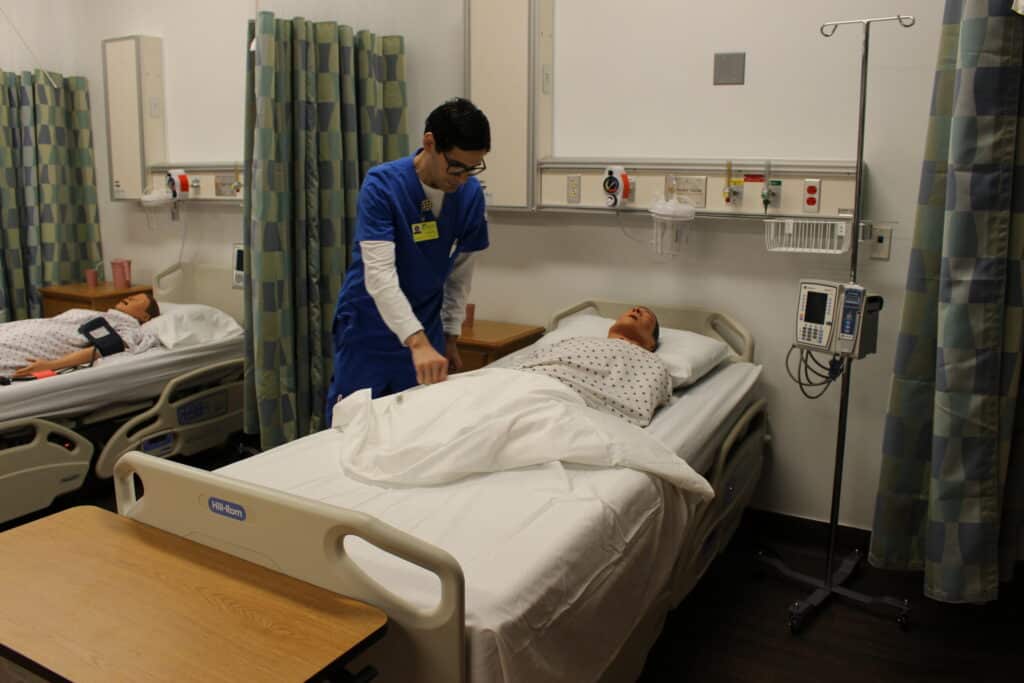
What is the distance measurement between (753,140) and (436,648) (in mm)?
2428

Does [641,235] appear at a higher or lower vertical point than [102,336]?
higher

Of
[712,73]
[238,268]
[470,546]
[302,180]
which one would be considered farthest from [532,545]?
[238,268]

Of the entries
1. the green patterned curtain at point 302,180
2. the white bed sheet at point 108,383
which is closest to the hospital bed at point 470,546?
the green patterned curtain at point 302,180

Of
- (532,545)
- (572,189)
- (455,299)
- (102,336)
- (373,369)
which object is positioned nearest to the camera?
(532,545)

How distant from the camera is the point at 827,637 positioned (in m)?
2.58

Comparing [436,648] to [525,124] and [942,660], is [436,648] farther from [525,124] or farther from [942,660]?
[525,124]

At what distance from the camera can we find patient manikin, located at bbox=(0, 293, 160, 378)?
11.5 feet

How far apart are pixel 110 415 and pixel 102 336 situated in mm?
387

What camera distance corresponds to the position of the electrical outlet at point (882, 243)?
9.73 ft

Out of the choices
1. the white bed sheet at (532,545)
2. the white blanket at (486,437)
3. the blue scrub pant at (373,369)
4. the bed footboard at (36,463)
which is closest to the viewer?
the white bed sheet at (532,545)

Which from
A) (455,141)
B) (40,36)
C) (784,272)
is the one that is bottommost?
(784,272)

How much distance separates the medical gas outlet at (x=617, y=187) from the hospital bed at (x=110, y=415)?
198 centimetres

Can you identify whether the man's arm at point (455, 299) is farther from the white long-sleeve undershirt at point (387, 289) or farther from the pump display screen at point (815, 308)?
the pump display screen at point (815, 308)

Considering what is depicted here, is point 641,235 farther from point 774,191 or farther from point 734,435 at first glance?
point 734,435
